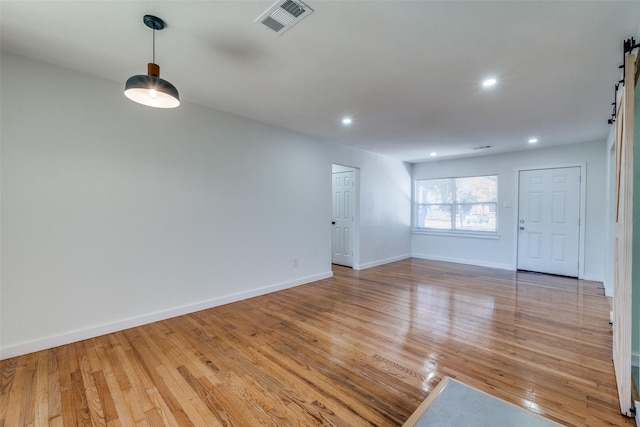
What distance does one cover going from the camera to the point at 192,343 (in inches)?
103

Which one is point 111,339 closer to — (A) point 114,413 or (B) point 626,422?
(A) point 114,413

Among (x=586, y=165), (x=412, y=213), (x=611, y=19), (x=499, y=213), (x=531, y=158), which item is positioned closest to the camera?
(x=611, y=19)

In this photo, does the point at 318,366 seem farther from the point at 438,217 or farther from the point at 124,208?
the point at 438,217

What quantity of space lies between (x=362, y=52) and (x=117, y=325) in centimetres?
345

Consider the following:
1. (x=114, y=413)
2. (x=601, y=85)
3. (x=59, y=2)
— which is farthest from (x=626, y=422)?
(x=59, y=2)

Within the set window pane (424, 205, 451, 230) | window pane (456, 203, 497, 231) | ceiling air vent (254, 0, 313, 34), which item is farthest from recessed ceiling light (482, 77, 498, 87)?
window pane (424, 205, 451, 230)

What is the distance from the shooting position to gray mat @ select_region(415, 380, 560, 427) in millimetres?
1554

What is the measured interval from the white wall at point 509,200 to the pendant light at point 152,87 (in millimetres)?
6265

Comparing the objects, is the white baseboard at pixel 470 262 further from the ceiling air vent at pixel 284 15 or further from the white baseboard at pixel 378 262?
the ceiling air vent at pixel 284 15

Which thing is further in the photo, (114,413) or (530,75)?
(530,75)

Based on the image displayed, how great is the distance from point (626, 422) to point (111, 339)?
3.95 meters

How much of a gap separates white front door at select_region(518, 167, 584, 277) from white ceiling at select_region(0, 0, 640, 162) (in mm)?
1977

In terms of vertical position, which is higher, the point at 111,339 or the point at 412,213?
the point at 412,213

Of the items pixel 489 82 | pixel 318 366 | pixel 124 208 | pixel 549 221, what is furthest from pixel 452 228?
pixel 124 208
